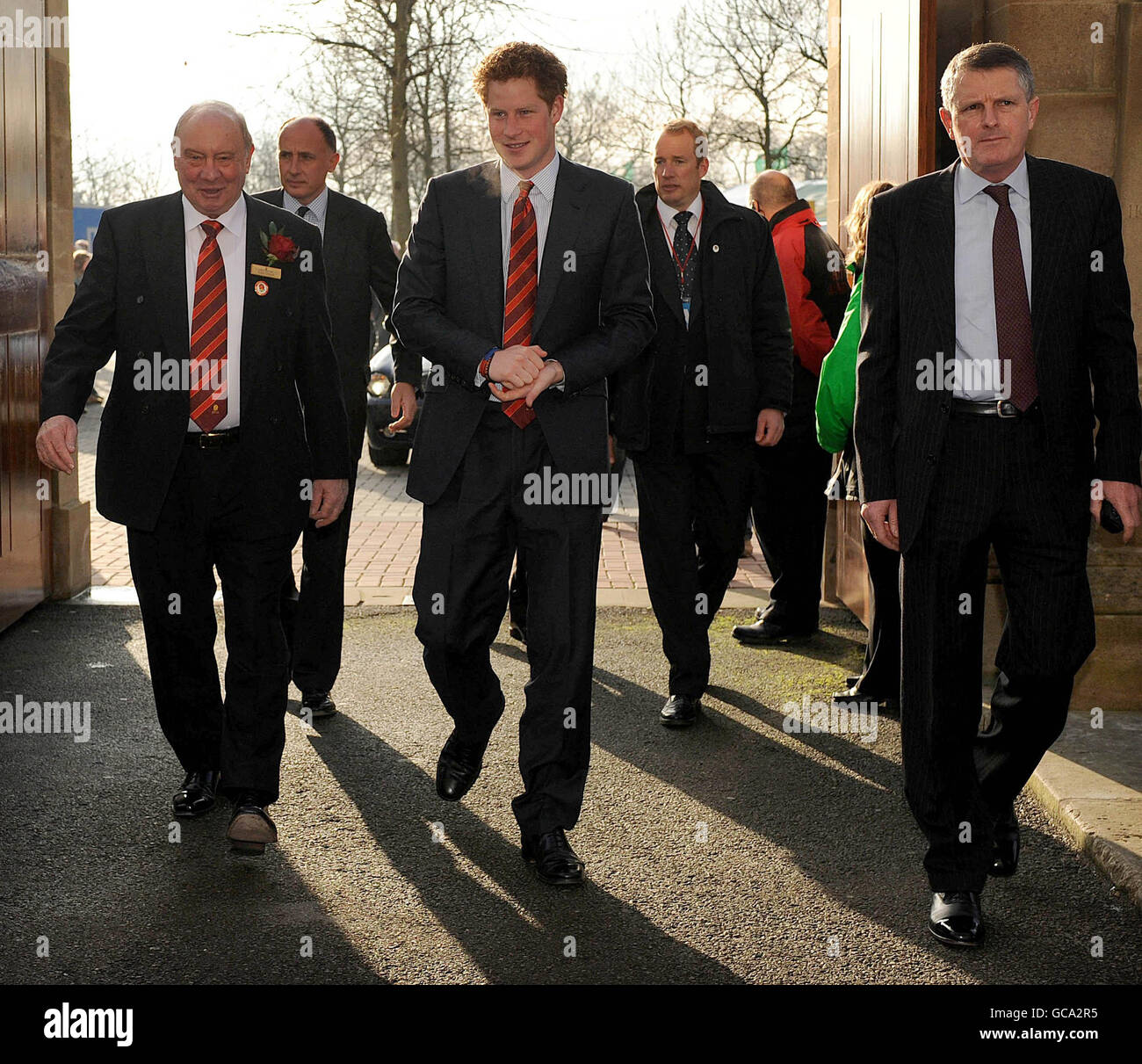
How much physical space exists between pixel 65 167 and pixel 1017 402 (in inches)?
260

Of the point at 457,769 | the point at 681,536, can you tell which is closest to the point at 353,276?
the point at 681,536

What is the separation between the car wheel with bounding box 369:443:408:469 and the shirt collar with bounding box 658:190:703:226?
9431 millimetres

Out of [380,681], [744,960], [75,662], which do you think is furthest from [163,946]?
[75,662]

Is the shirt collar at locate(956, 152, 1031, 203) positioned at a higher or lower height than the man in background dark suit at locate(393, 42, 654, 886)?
higher

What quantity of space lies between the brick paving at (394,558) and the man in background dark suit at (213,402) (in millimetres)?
3949

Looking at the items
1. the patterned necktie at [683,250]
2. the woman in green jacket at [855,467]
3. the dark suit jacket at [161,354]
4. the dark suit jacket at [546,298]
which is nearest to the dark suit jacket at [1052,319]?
the dark suit jacket at [546,298]

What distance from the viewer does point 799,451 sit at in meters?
7.82

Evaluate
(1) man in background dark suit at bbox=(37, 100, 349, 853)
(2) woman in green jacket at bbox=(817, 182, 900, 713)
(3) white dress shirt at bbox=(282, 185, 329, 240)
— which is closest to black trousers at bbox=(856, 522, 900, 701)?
(2) woman in green jacket at bbox=(817, 182, 900, 713)

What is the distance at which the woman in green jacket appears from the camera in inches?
239

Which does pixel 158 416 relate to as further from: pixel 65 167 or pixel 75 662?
pixel 65 167

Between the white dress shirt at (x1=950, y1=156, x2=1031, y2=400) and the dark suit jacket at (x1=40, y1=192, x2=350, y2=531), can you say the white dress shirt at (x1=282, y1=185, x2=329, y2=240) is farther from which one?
the white dress shirt at (x1=950, y1=156, x2=1031, y2=400)

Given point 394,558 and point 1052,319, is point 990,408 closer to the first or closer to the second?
point 1052,319

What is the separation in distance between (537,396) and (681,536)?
198 centimetres
